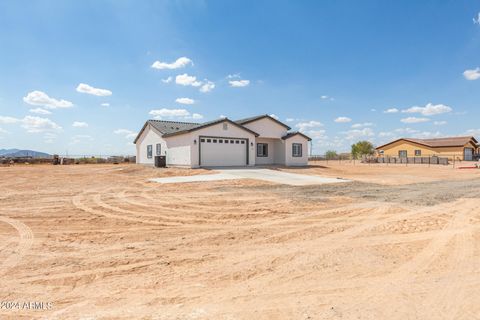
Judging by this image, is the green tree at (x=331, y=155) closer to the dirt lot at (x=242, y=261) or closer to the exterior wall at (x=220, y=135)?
the exterior wall at (x=220, y=135)

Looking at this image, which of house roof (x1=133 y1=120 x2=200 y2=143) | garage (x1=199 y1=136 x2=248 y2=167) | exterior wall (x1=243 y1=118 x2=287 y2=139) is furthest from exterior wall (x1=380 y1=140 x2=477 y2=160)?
house roof (x1=133 y1=120 x2=200 y2=143)

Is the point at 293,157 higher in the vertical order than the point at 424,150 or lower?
lower

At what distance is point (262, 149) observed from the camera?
91.4ft

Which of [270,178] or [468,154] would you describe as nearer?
[270,178]

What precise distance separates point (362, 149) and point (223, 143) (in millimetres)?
37944

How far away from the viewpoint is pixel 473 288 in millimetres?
3303

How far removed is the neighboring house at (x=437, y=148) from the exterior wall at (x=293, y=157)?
89.6 ft

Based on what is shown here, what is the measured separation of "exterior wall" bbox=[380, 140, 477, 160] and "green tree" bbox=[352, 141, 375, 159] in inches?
124

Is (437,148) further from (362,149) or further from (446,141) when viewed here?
(362,149)

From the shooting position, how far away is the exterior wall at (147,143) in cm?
2624

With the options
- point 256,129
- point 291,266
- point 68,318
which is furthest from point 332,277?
point 256,129

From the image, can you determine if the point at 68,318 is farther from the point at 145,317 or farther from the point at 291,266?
the point at 291,266

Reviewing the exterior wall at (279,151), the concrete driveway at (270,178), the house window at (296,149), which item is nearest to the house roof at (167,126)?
the exterior wall at (279,151)

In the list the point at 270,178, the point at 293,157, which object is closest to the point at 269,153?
the point at 293,157
